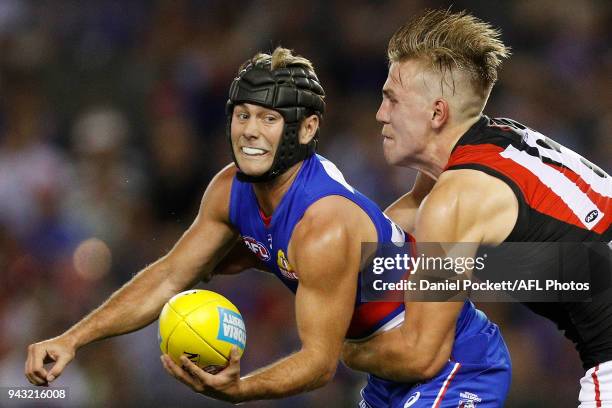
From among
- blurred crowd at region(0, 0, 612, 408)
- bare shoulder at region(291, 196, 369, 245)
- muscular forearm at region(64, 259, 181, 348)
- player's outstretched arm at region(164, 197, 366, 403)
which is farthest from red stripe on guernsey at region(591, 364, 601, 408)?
blurred crowd at region(0, 0, 612, 408)

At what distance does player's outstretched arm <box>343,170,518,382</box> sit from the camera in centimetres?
385

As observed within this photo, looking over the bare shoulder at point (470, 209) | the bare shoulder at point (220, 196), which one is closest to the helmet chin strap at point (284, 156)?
the bare shoulder at point (220, 196)

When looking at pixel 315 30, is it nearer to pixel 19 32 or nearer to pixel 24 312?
pixel 19 32

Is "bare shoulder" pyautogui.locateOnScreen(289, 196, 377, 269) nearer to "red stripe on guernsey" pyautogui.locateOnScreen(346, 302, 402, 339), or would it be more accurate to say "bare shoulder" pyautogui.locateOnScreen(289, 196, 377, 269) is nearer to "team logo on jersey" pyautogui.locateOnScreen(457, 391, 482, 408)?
"red stripe on guernsey" pyautogui.locateOnScreen(346, 302, 402, 339)

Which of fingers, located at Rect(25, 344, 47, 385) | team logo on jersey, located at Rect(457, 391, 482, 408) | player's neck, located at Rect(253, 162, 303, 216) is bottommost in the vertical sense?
fingers, located at Rect(25, 344, 47, 385)

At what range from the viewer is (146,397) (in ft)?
23.6

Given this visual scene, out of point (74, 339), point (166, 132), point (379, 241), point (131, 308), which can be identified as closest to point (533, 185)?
point (379, 241)

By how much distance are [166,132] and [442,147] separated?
15.4 feet

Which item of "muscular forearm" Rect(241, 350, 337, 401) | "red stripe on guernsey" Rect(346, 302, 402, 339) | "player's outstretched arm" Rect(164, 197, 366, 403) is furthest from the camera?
"red stripe on guernsey" Rect(346, 302, 402, 339)

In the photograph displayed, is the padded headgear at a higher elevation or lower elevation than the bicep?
higher

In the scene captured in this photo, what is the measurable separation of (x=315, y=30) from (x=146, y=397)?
3.97 meters

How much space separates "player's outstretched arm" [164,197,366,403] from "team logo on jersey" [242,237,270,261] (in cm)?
38

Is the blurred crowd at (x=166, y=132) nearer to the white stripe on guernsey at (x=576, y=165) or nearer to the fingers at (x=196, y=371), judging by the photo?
the white stripe on guernsey at (x=576, y=165)

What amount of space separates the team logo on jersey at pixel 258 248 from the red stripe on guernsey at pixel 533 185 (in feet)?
3.18
